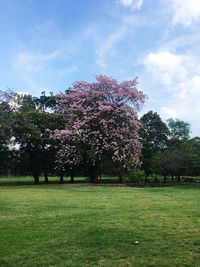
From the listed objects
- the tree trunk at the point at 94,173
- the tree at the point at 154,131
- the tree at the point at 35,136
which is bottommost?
the tree trunk at the point at 94,173

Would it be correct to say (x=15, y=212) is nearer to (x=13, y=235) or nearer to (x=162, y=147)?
(x=13, y=235)

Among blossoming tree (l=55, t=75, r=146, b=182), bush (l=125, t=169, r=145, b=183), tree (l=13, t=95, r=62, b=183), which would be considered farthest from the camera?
bush (l=125, t=169, r=145, b=183)

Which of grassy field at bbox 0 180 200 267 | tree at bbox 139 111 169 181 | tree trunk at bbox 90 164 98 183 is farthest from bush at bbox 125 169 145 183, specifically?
grassy field at bbox 0 180 200 267

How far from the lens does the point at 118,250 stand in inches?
301

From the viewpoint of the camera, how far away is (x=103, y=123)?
114 feet

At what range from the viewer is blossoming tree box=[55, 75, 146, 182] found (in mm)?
34906

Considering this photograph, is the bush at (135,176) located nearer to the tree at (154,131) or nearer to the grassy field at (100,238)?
the tree at (154,131)

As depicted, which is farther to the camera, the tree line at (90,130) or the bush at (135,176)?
the bush at (135,176)

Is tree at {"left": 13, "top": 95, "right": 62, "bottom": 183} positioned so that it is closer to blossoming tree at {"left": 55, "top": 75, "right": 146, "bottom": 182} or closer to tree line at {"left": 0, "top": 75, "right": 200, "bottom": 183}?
tree line at {"left": 0, "top": 75, "right": 200, "bottom": 183}

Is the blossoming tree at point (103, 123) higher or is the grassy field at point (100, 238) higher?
the blossoming tree at point (103, 123)

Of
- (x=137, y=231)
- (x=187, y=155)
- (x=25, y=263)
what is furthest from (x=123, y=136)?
(x=25, y=263)

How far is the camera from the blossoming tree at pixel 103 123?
115ft

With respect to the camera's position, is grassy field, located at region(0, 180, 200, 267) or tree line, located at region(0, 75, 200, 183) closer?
grassy field, located at region(0, 180, 200, 267)

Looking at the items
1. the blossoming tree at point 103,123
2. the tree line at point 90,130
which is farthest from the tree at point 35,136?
the blossoming tree at point 103,123
